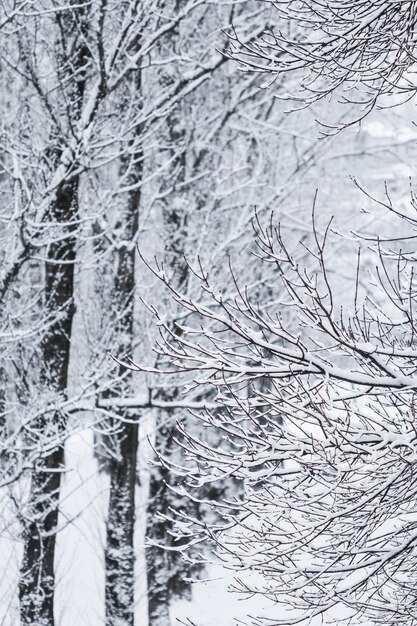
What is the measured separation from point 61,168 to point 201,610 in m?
8.24

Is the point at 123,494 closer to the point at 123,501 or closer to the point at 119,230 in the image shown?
the point at 123,501

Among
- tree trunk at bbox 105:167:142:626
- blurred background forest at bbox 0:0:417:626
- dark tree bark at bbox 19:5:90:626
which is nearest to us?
blurred background forest at bbox 0:0:417:626

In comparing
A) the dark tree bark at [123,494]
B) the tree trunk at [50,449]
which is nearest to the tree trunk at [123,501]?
the dark tree bark at [123,494]

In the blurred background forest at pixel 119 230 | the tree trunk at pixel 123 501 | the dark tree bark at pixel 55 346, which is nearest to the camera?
the blurred background forest at pixel 119 230

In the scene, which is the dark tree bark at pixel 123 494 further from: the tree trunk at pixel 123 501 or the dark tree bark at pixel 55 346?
the dark tree bark at pixel 55 346

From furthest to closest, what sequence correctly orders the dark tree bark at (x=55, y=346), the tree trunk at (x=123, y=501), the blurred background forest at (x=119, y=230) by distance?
the tree trunk at (x=123, y=501), the dark tree bark at (x=55, y=346), the blurred background forest at (x=119, y=230)

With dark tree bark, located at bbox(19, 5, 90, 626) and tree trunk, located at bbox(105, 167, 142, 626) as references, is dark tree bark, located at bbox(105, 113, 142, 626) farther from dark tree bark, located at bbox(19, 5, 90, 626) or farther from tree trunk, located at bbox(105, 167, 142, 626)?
dark tree bark, located at bbox(19, 5, 90, 626)

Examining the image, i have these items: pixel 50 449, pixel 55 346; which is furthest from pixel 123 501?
pixel 55 346

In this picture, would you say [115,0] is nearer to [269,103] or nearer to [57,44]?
[57,44]

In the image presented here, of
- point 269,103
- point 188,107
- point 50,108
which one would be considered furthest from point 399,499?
point 269,103

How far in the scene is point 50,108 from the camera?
8.21 meters

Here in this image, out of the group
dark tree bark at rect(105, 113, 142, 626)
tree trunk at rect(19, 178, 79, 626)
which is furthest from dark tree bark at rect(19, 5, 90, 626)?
dark tree bark at rect(105, 113, 142, 626)

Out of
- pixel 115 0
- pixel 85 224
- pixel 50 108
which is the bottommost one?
pixel 85 224

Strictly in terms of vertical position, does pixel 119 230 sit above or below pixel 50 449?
above
